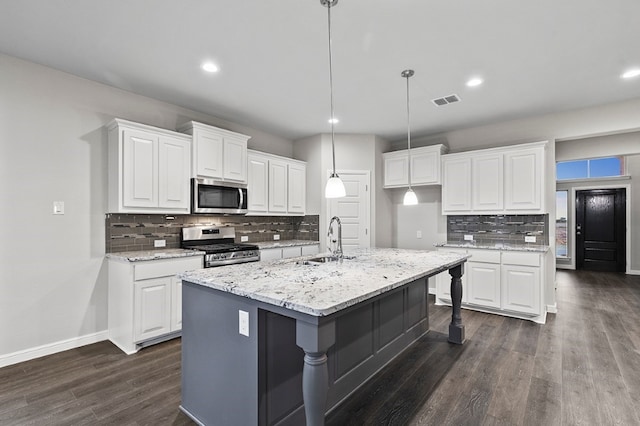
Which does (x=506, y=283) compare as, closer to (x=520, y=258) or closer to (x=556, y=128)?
(x=520, y=258)

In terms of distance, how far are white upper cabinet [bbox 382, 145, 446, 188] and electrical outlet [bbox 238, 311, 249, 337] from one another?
3907 mm

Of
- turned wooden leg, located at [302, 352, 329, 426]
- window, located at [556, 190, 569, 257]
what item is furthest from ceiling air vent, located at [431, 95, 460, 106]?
window, located at [556, 190, 569, 257]

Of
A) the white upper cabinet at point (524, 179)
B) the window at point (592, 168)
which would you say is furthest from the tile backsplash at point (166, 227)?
the window at point (592, 168)

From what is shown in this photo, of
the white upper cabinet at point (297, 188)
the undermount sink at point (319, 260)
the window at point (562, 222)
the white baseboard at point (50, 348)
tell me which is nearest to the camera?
the undermount sink at point (319, 260)

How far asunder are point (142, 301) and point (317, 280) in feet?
6.68

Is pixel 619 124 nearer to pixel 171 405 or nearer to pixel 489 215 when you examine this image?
pixel 489 215

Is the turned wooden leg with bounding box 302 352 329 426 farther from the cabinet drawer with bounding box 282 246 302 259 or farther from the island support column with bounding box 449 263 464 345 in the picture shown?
the cabinet drawer with bounding box 282 246 302 259

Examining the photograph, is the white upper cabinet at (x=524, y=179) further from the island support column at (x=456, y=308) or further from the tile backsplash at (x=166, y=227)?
the tile backsplash at (x=166, y=227)

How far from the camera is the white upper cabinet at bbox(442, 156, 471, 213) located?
455 centimetres

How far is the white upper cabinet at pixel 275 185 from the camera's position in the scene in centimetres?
446

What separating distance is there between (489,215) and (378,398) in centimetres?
339

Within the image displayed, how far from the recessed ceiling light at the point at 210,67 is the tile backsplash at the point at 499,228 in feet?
12.7

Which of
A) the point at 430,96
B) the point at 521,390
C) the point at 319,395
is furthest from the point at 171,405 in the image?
the point at 430,96

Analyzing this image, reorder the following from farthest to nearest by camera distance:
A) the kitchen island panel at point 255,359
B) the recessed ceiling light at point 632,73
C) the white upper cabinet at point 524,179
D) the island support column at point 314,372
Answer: the white upper cabinet at point 524,179, the recessed ceiling light at point 632,73, the kitchen island panel at point 255,359, the island support column at point 314,372
